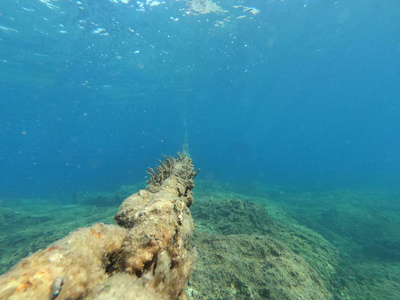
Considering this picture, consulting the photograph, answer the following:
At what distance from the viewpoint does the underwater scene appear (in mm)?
1460

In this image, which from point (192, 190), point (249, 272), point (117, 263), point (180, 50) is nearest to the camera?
point (117, 263)

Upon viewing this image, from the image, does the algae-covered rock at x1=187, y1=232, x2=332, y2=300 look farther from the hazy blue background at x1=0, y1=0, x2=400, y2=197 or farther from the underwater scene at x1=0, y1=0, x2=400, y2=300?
the hazy blue background at x1=0, y1=0, x2=400, y2=197

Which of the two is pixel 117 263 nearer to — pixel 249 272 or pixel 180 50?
pixel 249 272

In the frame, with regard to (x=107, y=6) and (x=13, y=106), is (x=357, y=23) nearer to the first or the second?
(x=107, y=6)

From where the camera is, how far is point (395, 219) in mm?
13930

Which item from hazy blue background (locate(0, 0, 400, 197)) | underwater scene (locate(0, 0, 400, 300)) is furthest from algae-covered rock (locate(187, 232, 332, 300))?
hazy blue background (locate(0, 0, 400, 197))

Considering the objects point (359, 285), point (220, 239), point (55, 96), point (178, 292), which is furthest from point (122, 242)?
point (55, 96)

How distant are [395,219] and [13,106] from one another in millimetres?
66147

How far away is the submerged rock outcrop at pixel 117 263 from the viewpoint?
0.92m

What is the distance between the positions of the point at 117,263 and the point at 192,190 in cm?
1072

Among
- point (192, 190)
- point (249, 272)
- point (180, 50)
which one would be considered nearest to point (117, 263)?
point (249, 272)

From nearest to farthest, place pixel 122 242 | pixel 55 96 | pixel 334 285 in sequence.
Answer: pixel 122 242, pixel 334 285, pixel 55 96

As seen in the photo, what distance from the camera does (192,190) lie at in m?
12.0

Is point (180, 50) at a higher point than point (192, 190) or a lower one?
higher
